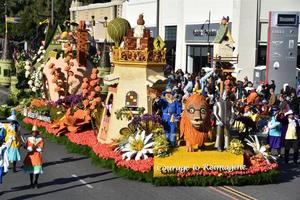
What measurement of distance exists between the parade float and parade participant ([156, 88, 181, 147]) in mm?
152

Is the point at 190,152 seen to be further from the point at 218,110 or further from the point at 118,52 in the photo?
the point at 118,52

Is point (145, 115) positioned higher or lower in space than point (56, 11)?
lower

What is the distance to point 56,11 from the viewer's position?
70062 mm

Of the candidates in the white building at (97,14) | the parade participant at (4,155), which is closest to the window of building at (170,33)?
the white building at (97,14)

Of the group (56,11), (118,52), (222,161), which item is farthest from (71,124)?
(56,11)

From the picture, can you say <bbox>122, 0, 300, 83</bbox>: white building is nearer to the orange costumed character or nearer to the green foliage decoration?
the green foliage decoration

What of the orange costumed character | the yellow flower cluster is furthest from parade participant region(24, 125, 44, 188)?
the yellow flower cluster

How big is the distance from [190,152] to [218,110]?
1488mm

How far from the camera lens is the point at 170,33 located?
4291 centimetres

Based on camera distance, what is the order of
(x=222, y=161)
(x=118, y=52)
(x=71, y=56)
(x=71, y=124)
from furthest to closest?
(x=71, y=56) < (x=71, y=124) < (x=118, y=52) < (x=222, y=161)

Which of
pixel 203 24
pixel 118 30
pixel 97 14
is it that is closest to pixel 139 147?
pixel 118 30

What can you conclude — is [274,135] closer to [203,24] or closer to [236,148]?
[236,148]

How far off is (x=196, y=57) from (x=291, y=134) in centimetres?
2386

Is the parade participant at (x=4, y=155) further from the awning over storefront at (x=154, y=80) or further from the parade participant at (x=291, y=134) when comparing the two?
the parade participant at (x=291, y=134)
